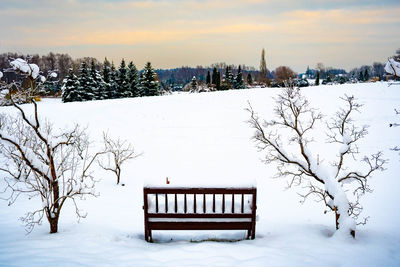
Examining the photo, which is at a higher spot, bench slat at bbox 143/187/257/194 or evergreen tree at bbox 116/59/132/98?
evergreen tree at bbox 116/59/132/98

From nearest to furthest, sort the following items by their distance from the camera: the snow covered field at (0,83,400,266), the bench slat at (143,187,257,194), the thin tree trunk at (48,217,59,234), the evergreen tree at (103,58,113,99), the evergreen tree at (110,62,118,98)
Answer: the snow covered field at (0,83,400,266), the bench slat at (143,187,257,194), the thin tree trunk at (48,217,59,234), the evergreen tree at (103,58,113,99), the evergreen tree at (110,62,118,98)

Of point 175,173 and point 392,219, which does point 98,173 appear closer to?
point 175,173

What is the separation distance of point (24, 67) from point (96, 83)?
125 ft

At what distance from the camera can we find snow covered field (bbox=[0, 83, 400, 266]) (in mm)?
4605

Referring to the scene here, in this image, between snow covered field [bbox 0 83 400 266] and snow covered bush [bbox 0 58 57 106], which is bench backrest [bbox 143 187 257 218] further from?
snow covered bush [bbox 0 58 57 106]

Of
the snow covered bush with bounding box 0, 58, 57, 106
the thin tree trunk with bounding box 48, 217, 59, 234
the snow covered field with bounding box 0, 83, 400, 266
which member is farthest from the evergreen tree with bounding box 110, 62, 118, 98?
the thin tree trunk with bounding box 48, 217, 59, 234

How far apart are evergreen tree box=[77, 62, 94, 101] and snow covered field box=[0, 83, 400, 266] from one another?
14.1 meters

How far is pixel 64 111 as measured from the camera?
2406 centimetres

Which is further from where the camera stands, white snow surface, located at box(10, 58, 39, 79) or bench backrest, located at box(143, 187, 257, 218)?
bench backrest, located at box(143, 187, 257, 218)

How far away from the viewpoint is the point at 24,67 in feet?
16.3

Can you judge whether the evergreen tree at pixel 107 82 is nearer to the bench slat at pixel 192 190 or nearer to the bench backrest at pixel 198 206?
the bench backrest at pixel 198 206

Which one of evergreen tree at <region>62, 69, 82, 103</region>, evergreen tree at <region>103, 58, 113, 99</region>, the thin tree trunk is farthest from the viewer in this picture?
evergreen tree at <region>103, 58, 113, 99</region>

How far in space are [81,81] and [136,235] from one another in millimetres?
38102

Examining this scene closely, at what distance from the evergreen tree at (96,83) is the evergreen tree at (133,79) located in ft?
15.0
